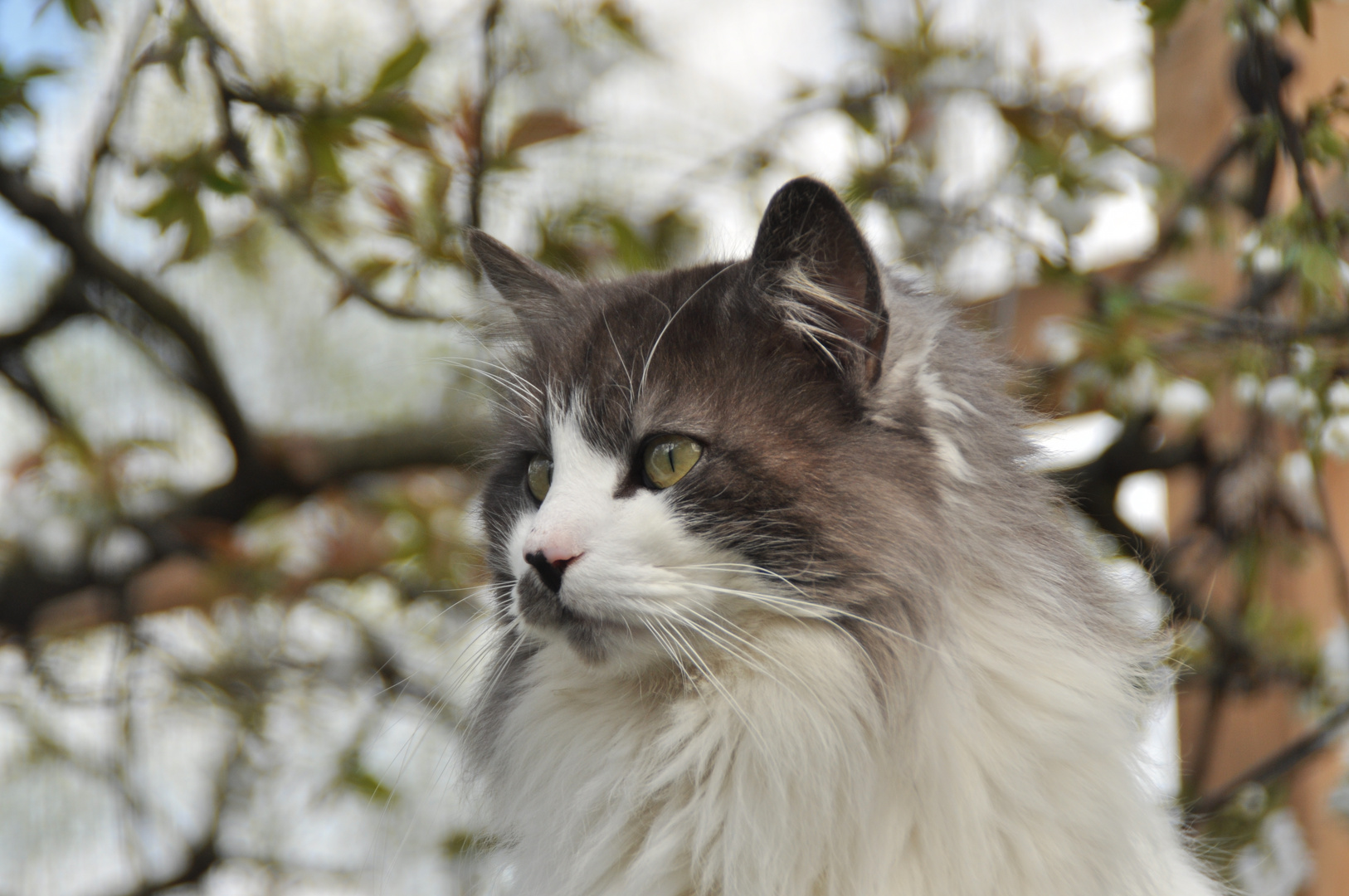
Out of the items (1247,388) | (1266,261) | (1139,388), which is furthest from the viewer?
(1139,388)

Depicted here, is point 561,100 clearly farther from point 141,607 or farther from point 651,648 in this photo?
point 141,607

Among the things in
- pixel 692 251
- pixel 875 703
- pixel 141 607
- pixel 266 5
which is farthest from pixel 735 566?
pixel 141 607

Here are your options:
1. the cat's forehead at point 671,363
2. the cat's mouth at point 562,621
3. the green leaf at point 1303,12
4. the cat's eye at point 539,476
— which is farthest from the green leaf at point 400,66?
the green leaf at point 1303,12

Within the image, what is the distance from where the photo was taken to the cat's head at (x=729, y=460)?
48.5 inches

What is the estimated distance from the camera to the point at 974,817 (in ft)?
4.06

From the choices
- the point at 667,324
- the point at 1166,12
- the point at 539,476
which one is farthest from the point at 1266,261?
the point at 539,476

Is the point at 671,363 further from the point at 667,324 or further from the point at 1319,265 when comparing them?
the point at 1319,265

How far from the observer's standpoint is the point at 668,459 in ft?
4.36

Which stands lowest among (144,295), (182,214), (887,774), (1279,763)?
(1279,763)

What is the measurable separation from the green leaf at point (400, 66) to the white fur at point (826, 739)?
3.06 feet

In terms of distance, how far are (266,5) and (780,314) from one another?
5.31 feet

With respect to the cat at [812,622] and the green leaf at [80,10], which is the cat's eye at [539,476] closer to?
the cat at [812,622]

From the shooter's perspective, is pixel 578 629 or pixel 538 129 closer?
pixel 578 629

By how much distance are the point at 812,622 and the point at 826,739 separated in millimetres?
141
